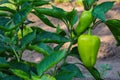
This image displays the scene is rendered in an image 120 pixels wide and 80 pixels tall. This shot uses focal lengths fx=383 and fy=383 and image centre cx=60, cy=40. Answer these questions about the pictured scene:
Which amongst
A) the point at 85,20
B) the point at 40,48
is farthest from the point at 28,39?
the point at 85,20

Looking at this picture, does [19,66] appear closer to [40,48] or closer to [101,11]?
[40,48]

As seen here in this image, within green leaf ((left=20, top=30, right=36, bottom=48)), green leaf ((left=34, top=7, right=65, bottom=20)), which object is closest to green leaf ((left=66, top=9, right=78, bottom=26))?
green leaf ((left=34, top=7, right=65, bottom=20))

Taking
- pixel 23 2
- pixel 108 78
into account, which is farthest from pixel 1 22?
pixel 108 78

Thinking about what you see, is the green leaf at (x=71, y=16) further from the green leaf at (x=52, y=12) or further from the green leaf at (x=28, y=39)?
the green leaf at (x=28, y=39)

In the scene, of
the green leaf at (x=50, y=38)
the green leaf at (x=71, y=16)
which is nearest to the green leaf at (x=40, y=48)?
the green leaf at (x=50, y=38)

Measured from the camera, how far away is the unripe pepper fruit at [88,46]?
118cm

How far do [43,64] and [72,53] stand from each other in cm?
33

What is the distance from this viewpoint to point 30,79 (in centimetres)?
103

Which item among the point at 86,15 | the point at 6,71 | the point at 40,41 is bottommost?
the point at 6,71

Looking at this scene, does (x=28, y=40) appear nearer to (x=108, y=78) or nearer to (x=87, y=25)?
(x=87, y=25)

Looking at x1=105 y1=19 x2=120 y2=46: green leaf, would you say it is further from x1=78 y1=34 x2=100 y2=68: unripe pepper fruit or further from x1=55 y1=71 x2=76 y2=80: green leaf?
x1=55 y1=71 x2=76 y2=80: green leaf

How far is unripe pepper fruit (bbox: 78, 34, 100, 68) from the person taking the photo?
1.18m

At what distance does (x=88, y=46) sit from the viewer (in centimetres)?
118

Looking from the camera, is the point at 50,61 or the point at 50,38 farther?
the point at 50,38
